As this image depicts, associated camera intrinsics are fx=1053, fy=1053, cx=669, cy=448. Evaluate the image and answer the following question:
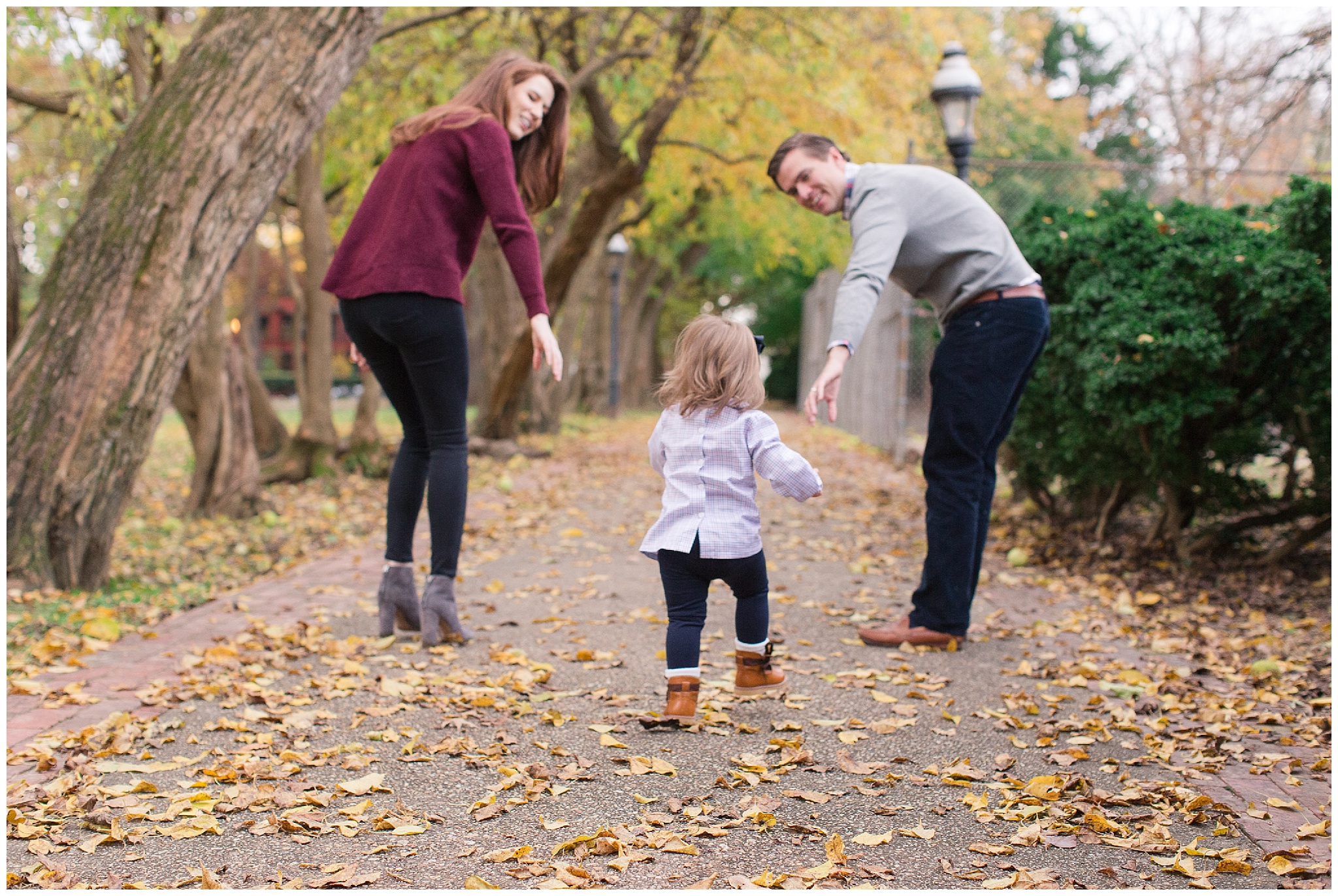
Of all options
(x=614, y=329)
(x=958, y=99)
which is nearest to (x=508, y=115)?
(x=958, y=99)

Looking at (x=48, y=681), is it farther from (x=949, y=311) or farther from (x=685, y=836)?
(x=949, y=311)

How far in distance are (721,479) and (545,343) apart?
0.81 metres

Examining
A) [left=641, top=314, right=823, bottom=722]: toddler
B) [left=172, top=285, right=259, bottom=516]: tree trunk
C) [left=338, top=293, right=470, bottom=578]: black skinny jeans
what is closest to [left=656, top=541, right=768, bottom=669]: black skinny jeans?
[left=641, top=314, right=823, bottom=722]: toddler

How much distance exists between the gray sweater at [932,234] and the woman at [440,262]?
1.13m

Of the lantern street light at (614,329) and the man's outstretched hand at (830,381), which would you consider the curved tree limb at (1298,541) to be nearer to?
the man's outstretched hand at (830,381)

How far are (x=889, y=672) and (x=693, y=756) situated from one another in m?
1.08

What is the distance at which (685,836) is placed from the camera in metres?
2.33

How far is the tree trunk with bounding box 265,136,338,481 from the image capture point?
9.70m

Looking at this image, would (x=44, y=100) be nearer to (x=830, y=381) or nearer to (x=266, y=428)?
(x=266, y=428)

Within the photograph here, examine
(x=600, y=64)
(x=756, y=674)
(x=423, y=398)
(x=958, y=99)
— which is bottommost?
(x=756, y=674)

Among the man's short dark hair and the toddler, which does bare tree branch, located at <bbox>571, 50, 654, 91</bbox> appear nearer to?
the man's short dark hair

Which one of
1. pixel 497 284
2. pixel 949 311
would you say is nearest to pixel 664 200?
pixel 497 284

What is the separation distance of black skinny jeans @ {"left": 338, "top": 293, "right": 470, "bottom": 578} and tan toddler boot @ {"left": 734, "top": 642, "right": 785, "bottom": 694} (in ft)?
3.69

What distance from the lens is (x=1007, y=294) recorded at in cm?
382
